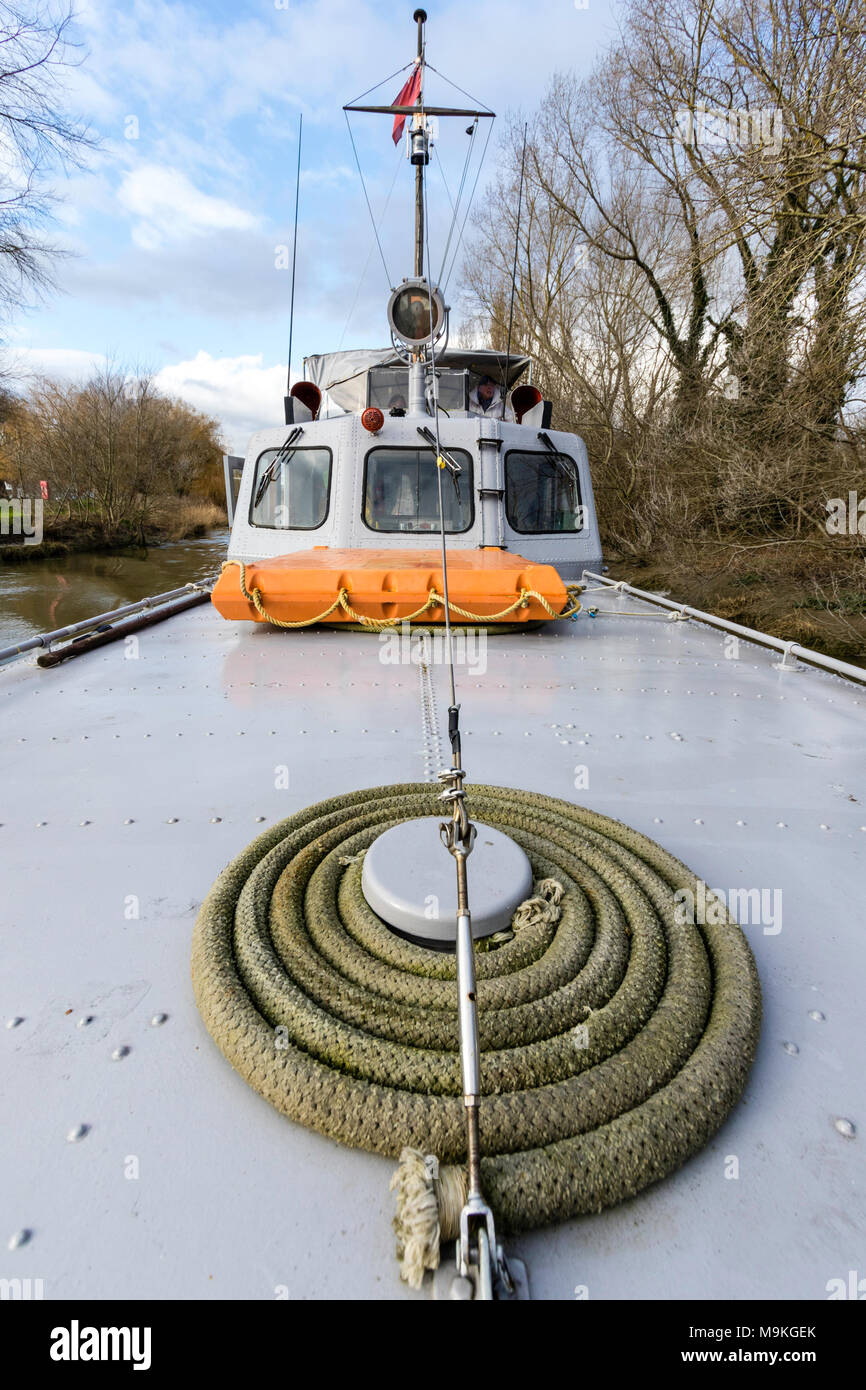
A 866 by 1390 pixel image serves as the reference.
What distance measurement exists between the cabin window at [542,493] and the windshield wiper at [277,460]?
1.52 m

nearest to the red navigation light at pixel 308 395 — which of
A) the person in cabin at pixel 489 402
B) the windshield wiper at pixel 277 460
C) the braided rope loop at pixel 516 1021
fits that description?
the windshield wiper at pixel 277 460

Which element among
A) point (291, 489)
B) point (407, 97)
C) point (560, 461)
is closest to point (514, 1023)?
point (291, 489)

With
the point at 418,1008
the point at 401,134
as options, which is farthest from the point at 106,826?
the point at 401,134

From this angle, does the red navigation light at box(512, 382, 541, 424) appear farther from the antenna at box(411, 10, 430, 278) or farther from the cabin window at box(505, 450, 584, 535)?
the antenna at box(411, 10, 430, 278)

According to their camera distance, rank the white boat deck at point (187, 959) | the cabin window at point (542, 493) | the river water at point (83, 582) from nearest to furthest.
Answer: the white boat deck at point (187, 959) < the cabin window at point (542, 493) < the river water at point (83, 582)

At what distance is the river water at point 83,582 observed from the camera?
522 inches

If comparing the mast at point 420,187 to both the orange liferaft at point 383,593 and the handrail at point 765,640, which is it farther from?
the orange liferaft at point 383,593

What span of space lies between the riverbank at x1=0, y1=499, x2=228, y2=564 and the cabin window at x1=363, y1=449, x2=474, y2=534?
19.7 metres

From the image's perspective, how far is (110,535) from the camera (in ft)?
81.5

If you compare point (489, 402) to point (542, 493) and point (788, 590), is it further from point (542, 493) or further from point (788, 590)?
point (788, 590)

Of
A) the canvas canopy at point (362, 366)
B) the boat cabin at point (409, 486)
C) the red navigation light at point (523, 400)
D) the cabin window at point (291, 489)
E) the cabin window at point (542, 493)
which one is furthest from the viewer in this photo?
the canvas canopy at point (362, 366)

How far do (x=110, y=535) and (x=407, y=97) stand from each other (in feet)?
73.5

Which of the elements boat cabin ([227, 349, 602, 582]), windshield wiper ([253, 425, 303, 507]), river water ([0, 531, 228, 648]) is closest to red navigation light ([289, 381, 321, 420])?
boat cabin ([227, 349, 602, 582])
